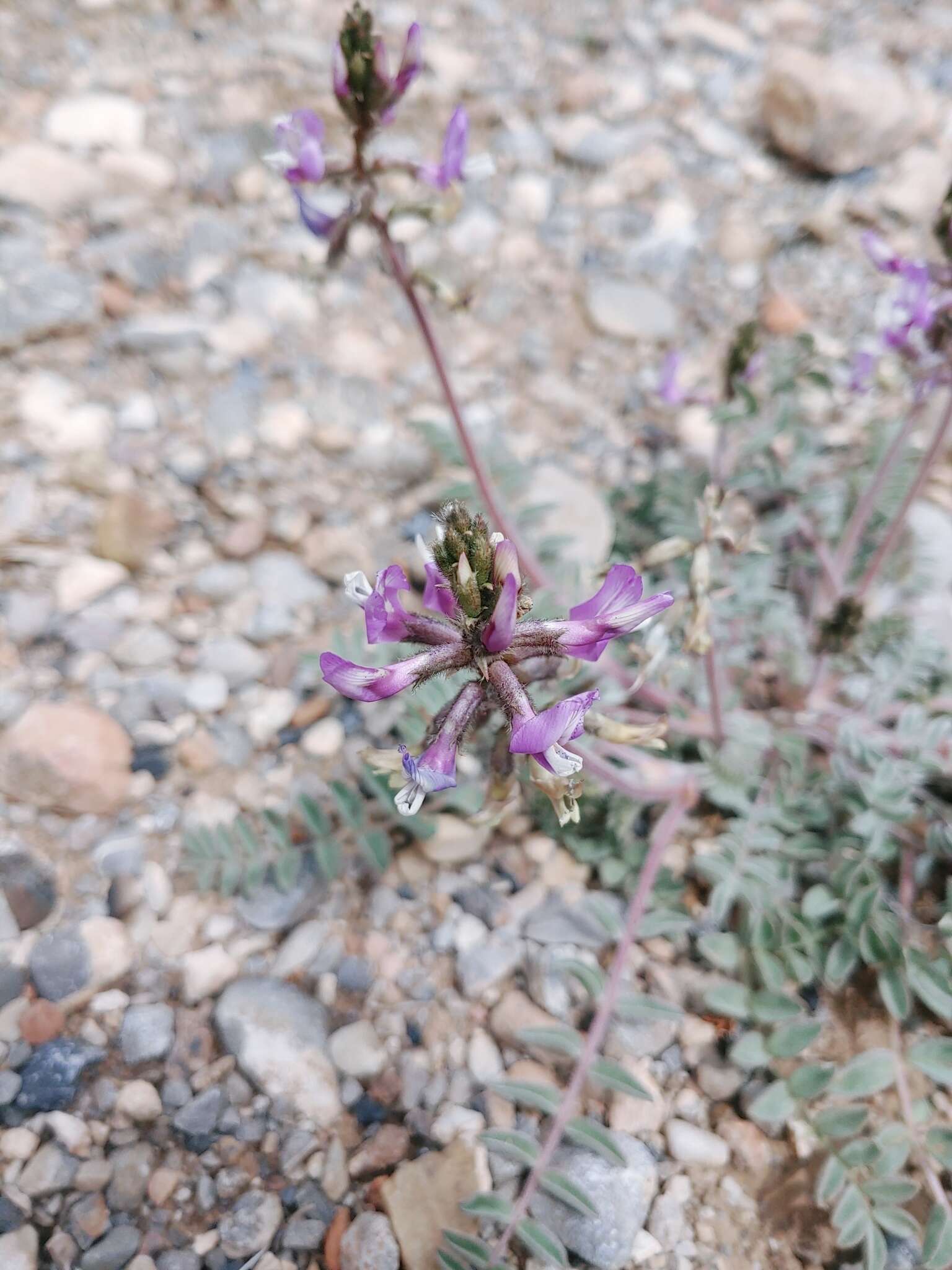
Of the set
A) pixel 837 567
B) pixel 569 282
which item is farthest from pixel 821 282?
pixel 837 567

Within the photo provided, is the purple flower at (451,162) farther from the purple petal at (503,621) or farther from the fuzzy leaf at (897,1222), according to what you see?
the fuzzy leaf at (897,1222)

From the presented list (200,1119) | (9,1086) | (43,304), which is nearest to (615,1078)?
(200,1119)

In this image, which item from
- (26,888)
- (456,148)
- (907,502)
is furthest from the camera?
(907,502)

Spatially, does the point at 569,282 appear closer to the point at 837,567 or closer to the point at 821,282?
the point at 821,282

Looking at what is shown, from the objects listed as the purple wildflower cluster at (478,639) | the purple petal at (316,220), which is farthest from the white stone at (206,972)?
the purple petal at (316,220)

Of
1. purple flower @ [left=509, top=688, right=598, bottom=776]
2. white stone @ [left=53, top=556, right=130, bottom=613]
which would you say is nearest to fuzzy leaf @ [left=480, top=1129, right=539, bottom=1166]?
purple flower @ [left=509, top=688, right=598, bottom=776]

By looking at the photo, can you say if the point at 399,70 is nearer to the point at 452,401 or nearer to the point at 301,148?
the point at 301,148
